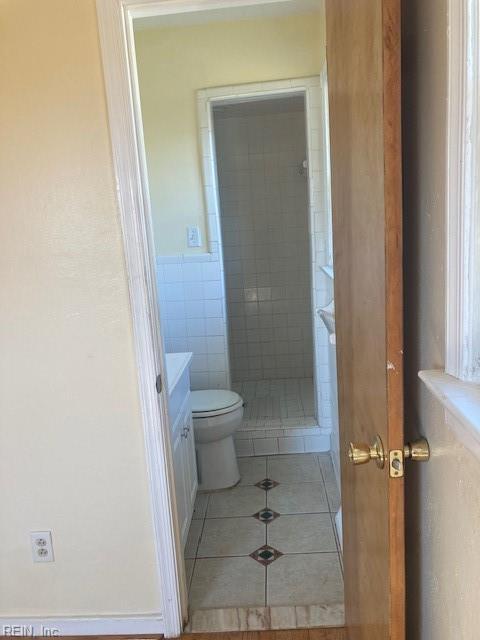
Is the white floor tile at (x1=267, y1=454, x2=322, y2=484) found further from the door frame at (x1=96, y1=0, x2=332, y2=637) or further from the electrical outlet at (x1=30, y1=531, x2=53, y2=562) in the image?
the electrical outlet at (x1=30, y1=531, x2=53, y2=562)

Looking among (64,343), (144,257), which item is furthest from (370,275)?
(64,343)

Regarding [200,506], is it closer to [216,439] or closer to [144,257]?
[216,439]

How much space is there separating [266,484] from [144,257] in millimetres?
1663

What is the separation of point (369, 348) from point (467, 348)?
0.80ft

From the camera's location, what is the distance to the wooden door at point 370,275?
0.82m

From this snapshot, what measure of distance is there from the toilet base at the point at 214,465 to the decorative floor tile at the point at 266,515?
1.00ft

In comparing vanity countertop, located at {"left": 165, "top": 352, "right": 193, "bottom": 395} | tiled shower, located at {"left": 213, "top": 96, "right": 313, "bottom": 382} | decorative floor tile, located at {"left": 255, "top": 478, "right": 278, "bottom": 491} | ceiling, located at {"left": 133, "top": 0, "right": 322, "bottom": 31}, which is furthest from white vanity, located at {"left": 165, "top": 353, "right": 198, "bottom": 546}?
ceiling, located at {"left": 133, "top": 0, "right": 322, "bottom": 31}

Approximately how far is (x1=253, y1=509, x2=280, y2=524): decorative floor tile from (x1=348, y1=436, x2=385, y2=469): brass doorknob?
1550 millimetres

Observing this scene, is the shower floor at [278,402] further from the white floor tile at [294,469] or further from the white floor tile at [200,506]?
the white floor tile at [200,506]

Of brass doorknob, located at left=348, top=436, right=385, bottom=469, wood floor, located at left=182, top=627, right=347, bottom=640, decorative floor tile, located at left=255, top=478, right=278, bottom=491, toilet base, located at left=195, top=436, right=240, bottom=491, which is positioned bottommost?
wood floor, located at left=182, top=627, right=347, bottom=640

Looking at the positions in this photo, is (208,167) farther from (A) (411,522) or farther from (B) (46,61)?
(A) (411,522)

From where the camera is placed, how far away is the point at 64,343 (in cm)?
166

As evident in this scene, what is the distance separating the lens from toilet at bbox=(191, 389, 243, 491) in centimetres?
262

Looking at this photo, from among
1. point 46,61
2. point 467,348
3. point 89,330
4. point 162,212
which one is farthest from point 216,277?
point 467,348
